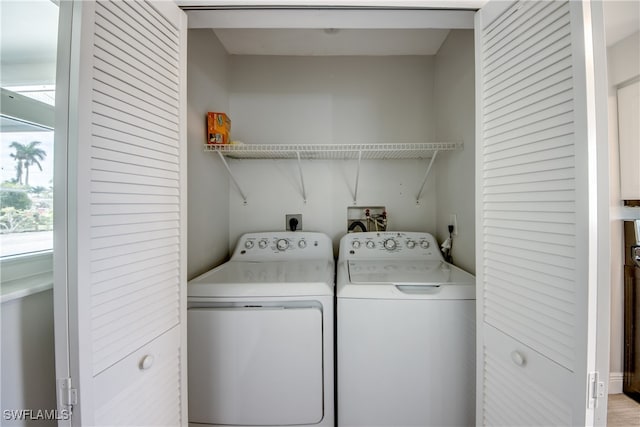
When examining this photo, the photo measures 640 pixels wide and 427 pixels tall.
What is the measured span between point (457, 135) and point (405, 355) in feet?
4.54

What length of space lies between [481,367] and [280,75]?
229 centimetres

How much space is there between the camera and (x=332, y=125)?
208cm

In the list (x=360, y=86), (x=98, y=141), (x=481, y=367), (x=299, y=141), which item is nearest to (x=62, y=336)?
(x=98, y=141)

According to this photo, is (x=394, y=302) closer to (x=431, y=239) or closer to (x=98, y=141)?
(x=431, y=239)

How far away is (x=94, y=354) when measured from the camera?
692 millimetres

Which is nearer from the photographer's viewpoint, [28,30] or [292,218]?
[28,30]

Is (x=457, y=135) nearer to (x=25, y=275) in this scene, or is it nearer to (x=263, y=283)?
(x=263, y=283)

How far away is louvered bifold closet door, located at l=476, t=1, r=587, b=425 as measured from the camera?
698 mm

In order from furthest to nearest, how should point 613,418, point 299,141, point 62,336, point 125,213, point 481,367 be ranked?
point 299,141
point 613,418
point 481,367
point 125,213
point 62,336

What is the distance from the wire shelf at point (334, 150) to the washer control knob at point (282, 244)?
634 mm

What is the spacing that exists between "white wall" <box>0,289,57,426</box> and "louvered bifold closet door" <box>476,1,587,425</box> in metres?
1.49

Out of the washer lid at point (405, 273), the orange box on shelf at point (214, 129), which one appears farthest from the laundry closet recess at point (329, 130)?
the washer lid at point (405, 273)

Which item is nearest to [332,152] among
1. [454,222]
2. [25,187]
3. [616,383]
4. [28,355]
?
[454,222]

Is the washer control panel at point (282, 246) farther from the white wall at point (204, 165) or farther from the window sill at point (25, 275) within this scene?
the window sill at point (25, 275)
